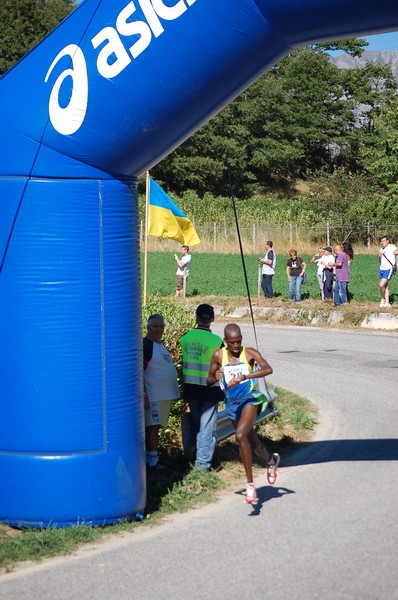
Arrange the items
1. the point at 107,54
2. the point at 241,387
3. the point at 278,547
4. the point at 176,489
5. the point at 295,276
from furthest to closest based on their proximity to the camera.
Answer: the point at 295,276, the point at 176,489, the point at 241,387, the point at 107,54, the point at 278,547

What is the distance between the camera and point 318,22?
7.58 metres

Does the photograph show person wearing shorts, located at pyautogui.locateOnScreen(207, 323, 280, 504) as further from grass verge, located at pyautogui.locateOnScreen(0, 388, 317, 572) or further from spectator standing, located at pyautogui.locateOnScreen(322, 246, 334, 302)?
spectator standing, located at pyautogui.locateOnScreen(322, 246, 334, 302)

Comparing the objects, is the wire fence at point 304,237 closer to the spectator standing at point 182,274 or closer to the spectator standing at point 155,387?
the spectator standing at point 182,274

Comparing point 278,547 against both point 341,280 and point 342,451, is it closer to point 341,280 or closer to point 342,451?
point 342,451

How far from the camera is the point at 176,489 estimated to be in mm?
9023

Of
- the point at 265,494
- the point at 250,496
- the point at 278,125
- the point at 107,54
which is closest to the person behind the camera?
the point at 107,54

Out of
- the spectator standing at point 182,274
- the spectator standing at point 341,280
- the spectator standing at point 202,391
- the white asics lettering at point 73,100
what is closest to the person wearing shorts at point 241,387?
the spectator standing at point 202,391

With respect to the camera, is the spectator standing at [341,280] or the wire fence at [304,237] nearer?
the spectator standing at [341,280]

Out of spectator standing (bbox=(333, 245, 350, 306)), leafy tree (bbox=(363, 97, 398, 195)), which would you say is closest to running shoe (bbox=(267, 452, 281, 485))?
spectator standing (bbox=(333, 245, 350, 306))

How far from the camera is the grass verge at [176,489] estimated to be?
7.46 metres

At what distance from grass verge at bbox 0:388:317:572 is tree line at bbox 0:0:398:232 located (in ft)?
208

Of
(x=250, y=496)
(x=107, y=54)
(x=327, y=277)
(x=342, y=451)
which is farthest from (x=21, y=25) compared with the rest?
(x=250, y=496)

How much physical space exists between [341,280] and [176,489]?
15.7 m

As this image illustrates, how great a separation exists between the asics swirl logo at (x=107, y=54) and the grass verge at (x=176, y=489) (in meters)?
3.20
